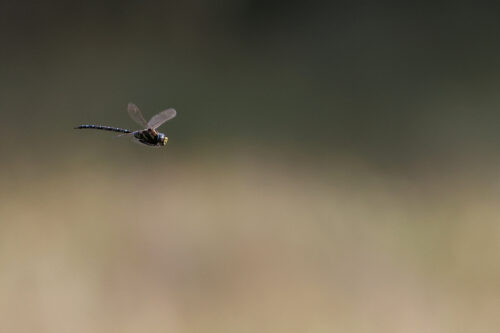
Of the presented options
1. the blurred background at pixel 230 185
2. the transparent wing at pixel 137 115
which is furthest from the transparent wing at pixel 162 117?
the blurred background at pixel 230 185

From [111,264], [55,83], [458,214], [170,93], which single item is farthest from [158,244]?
[458,214]

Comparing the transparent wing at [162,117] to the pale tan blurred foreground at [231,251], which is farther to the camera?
the pale tan blurred foreground at [231,251]

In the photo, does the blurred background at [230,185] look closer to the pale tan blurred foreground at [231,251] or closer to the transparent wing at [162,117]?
the pale tan blurred foreground at [231,251]

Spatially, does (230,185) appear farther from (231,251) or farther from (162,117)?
(162,117)

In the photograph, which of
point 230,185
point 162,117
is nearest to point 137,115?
point 162,117

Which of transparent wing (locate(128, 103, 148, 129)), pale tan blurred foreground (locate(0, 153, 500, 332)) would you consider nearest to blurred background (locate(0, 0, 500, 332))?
pale tan blurred foreground (locate(0, 153, 500, 332))

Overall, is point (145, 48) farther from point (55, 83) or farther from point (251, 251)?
point (251, 251)

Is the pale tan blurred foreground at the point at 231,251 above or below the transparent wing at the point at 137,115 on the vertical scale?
below

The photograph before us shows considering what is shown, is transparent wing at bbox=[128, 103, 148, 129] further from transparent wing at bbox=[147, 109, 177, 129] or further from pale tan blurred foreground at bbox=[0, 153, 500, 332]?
pale tan blurred foreground at bbox=[0, 153, 500, 332]
